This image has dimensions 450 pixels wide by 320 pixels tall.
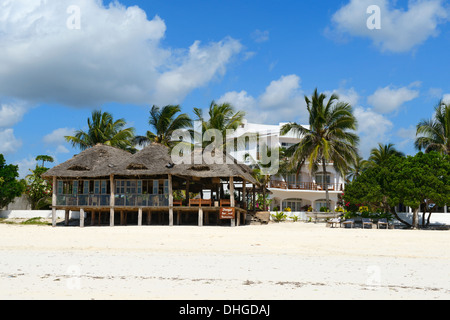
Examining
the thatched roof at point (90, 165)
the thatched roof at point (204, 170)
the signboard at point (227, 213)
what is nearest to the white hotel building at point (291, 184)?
the thatched roof at point (90, 165)

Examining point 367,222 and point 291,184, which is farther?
point 291,184

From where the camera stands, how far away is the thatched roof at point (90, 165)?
27.6 meters

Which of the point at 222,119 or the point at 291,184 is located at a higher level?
the point at 222,119

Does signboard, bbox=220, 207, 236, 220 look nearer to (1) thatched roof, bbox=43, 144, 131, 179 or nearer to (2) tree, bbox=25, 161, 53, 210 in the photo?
(1) thatched roof, bbox=43, 144, 131, 179

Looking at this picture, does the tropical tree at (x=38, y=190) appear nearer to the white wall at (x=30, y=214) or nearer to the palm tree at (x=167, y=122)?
the white wall at (x=30, y=214)

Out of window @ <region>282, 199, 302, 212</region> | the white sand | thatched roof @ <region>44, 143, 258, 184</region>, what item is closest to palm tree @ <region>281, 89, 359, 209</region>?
thatched roof @ <region>44, 143, 258, 184</region>

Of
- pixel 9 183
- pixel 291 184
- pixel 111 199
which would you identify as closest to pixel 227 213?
pixel 111 199

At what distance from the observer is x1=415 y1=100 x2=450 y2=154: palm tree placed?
32284 millimetres

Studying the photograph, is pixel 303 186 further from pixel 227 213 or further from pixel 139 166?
pixel 139 166

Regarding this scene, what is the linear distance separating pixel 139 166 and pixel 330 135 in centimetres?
1360

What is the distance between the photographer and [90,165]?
2850cm

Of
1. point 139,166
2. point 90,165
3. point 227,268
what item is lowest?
point 227,268

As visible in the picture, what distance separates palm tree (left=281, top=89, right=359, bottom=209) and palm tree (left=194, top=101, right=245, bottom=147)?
17.4ft
